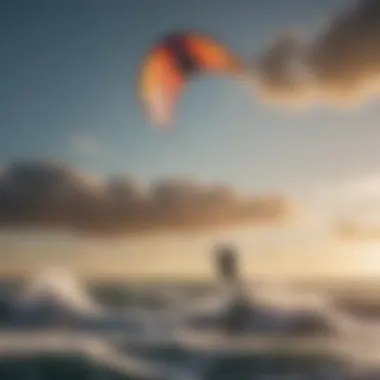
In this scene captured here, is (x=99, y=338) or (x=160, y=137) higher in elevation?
(x=160, y=137)

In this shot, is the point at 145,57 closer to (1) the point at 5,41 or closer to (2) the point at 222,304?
(1) the point at 5,41

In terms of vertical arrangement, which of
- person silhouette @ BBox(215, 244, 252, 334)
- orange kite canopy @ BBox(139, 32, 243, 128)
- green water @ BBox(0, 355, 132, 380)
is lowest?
green water @ BBox(0, 355, 132, 380)

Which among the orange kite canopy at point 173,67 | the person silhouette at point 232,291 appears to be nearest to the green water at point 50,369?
the person silhouette at point 232,291

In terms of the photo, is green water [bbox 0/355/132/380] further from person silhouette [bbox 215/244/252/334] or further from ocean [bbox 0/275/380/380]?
person silhouette [bbox 215/244/252/334]

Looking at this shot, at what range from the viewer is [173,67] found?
153 cm

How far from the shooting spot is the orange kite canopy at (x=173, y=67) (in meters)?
1.53

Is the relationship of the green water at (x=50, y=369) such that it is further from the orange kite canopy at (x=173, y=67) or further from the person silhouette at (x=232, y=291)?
the orange kite canopy at (x=173, y=67)

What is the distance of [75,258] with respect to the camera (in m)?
1.51

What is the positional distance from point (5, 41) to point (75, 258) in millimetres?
513

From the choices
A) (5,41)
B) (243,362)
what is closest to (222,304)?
(243,362)

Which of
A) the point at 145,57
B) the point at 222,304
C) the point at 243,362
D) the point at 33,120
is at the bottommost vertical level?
the point at 243,362

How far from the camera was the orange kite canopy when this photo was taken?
5.01 feet

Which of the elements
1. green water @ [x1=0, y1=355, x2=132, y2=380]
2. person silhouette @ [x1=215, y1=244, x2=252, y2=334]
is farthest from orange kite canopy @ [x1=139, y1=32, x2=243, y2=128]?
green water @ [x1=0, y1=355, x2=132, y2=380]

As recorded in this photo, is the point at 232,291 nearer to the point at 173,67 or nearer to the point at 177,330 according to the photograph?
the point at 177,330
